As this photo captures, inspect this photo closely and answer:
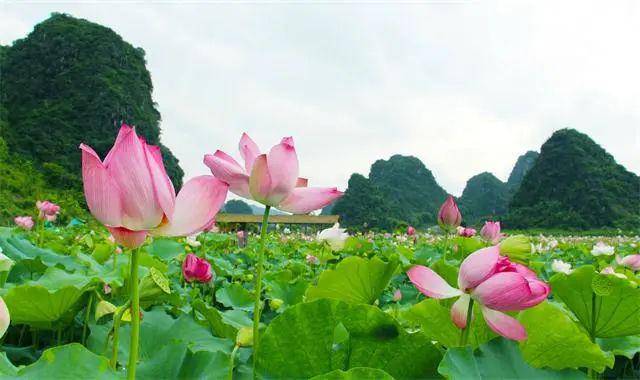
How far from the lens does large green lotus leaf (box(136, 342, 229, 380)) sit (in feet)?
1.89

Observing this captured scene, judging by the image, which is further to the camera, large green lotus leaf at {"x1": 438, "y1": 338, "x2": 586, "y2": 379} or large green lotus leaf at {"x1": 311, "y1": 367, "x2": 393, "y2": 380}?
large green lotus leaf at {"x1": 438, "y1": 338, "x2": 586, "y2": 379}

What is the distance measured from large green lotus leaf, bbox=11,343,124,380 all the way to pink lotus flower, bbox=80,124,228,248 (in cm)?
12

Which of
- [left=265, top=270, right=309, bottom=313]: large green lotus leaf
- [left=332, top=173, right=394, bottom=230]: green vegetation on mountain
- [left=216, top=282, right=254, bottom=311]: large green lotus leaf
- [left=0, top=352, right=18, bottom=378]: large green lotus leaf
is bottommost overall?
[left=216, top=282, right=254, bottom=311]: large green lotus leaf

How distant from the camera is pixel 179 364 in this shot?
59 centimetres

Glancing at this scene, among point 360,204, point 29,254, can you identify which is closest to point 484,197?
point 360,204

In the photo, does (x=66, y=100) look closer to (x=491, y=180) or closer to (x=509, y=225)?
(x=509, y=225)

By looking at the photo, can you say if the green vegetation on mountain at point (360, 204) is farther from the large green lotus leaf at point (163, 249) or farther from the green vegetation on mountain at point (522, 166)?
the large green lotus leaf at point (163, 249)

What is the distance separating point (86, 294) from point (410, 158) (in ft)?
138

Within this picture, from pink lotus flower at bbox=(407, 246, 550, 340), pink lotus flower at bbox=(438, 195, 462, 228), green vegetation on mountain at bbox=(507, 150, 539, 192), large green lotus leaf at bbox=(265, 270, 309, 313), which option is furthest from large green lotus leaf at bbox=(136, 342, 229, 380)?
green vegetation on mountain at bbox=(507, 150, 539, 192)

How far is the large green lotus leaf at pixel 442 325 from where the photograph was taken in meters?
0.65

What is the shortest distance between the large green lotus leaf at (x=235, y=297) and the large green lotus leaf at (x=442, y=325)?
2.17 feet

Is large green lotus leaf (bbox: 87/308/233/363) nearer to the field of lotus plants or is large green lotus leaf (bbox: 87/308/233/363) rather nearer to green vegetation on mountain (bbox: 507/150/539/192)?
the field of lotus plants

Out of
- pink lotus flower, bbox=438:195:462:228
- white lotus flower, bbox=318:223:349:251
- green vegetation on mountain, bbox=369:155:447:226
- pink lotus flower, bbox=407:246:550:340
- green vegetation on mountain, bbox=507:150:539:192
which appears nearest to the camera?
pink lotus flower, bbox=407:246:550:340

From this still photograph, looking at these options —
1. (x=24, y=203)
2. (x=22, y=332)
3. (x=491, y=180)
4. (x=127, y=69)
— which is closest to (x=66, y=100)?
(x=127, y=69)
